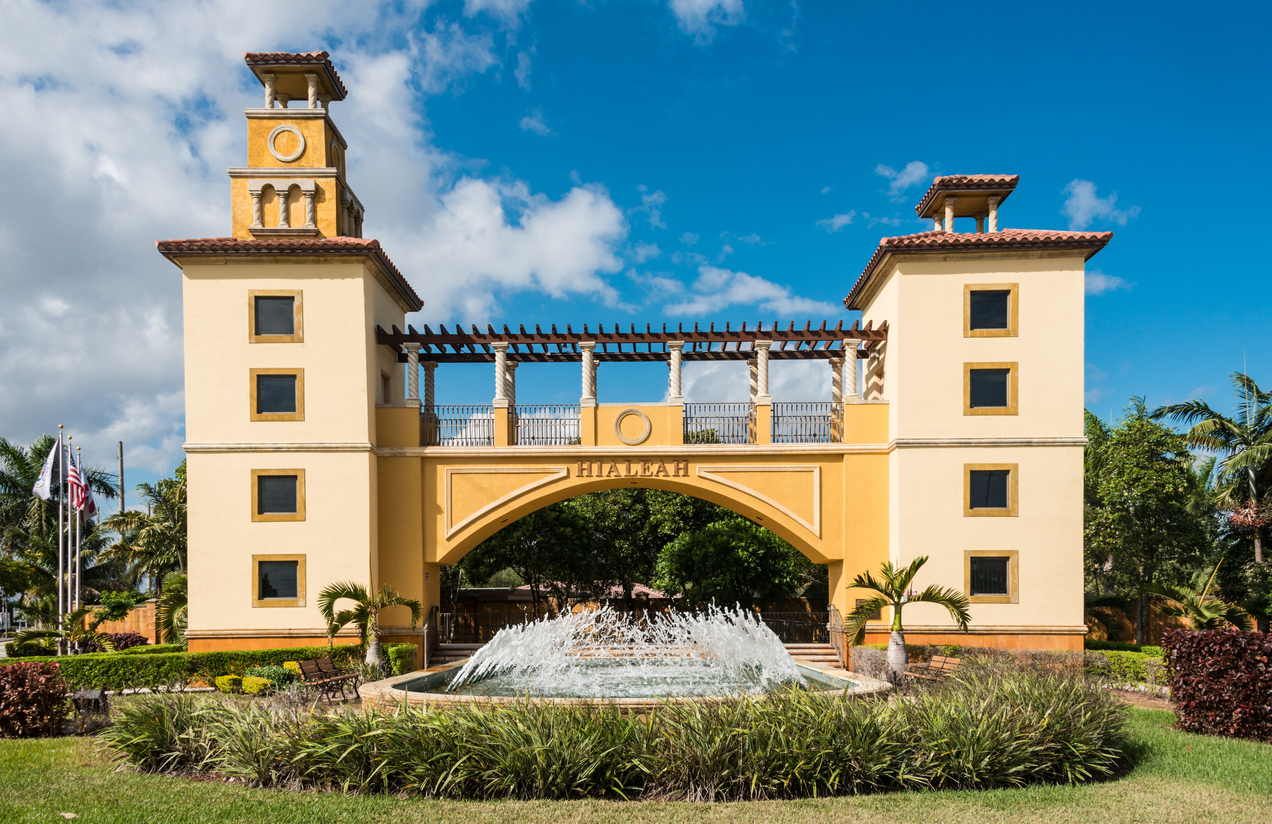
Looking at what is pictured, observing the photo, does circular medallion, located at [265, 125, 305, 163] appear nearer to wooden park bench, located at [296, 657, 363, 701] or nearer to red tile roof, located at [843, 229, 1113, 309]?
wooden park bench, located at [296, 657, 363, 701]

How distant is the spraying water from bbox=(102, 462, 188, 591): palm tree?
20.4 meters

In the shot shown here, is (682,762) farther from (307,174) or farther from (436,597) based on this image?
(307,174)

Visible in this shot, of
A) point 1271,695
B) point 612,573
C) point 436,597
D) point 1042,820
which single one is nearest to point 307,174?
point 436,597

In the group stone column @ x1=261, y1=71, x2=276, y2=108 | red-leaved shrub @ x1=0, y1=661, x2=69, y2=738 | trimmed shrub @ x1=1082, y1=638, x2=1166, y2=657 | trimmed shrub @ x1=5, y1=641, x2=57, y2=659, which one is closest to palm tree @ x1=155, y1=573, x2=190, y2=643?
trimmed shrub @ x1=5, y1=641, x2=57, y2=659

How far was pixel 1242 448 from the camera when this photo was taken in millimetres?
25625

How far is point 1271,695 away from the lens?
11492mm

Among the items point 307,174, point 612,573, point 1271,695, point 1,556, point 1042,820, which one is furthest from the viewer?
point 1,556

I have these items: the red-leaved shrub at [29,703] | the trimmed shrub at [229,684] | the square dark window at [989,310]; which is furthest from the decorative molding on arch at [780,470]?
the red-leaved shrub at [29,703]

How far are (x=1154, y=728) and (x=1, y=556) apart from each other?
136 ft

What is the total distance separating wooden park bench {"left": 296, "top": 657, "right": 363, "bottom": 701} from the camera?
15555 millimetres

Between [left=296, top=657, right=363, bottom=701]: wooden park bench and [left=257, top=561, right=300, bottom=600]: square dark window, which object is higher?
[left=257, top=561, right=300, bottom=600]: square dark window

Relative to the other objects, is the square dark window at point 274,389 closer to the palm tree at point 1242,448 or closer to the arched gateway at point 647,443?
the arched gateway at point 647,443

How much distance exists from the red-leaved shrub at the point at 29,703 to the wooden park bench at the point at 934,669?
1452 cm

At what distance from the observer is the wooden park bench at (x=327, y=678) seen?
15.6 m
